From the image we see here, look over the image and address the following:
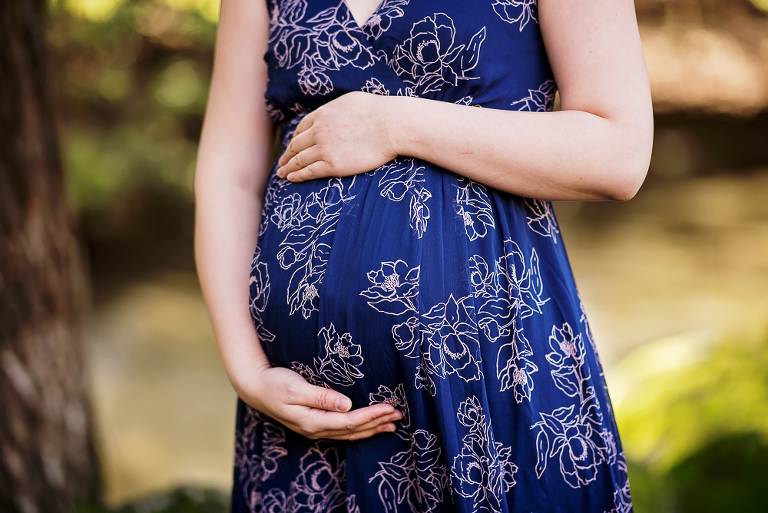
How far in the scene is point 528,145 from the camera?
91 cm

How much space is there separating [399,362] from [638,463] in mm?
1748

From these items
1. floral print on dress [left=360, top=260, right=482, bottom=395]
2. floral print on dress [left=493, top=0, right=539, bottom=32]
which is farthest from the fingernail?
floral print on dress [left=493, top=0, right=539, bottom=32]

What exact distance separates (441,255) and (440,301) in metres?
0.07

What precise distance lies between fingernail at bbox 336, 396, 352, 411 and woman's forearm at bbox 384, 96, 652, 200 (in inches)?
16.1

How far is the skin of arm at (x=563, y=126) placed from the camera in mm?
895

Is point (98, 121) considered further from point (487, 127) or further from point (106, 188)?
point (487, 127)

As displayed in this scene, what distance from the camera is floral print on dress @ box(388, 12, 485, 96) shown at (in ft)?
3.06

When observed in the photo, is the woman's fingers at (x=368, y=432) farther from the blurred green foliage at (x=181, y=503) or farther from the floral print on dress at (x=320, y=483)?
the blurred green foliage at (x=181, y=503)

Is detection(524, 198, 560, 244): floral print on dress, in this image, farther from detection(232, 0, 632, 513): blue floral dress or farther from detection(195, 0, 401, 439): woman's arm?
detection(195, 0, 401, 439): woman's arm

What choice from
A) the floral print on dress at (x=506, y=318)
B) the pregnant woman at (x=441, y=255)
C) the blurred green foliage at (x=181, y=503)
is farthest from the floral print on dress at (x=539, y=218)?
the blurred green foliage at (x=181, y=503)

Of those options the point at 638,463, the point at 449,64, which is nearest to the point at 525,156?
the point at 449,64

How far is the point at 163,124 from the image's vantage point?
6.19 metres

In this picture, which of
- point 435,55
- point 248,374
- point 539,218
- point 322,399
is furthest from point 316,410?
point 435,55

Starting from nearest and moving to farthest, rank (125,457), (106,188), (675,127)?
(125,457)
(106,188)
(675,127)
